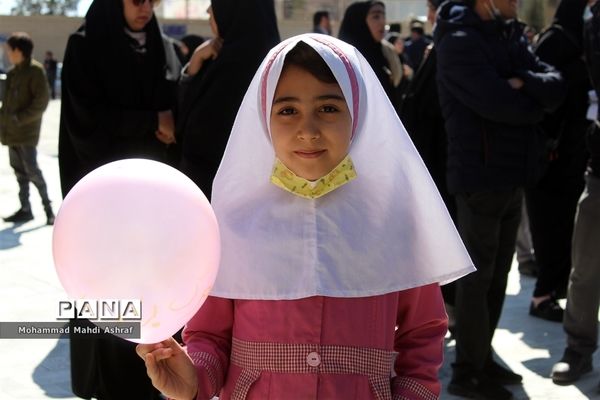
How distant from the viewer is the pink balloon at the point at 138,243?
66.1 inches

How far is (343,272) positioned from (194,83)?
241cm

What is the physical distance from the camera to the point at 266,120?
7.00 ft

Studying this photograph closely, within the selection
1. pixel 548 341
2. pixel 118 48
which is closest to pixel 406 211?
pixel 118 48

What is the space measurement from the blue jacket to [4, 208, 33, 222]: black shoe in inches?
250

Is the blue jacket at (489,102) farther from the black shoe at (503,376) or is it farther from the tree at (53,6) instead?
the tree at (53,6)

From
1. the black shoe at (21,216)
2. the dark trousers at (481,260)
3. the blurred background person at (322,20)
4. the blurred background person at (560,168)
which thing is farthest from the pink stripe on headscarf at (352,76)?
the blurred background person at (322,20)

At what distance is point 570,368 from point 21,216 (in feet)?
21.6

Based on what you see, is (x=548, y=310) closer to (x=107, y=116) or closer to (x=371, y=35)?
(x=371, y=35)

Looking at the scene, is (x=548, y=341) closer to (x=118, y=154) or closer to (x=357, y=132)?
(x=118, y=154)

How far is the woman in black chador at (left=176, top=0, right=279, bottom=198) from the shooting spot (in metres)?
4.19

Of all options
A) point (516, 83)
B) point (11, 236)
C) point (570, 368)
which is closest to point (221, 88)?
point (516, 83)

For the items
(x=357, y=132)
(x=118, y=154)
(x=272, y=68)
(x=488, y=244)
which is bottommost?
(x=488, y=244)

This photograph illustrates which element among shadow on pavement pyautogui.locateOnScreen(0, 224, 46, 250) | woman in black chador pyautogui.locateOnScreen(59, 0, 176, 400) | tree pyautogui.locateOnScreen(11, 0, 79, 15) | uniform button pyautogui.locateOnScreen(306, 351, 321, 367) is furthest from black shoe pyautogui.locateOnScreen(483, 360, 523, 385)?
tree pyautogui.locateOnScreen(11, 0, 79, 15)

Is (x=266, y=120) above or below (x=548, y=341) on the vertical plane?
above
